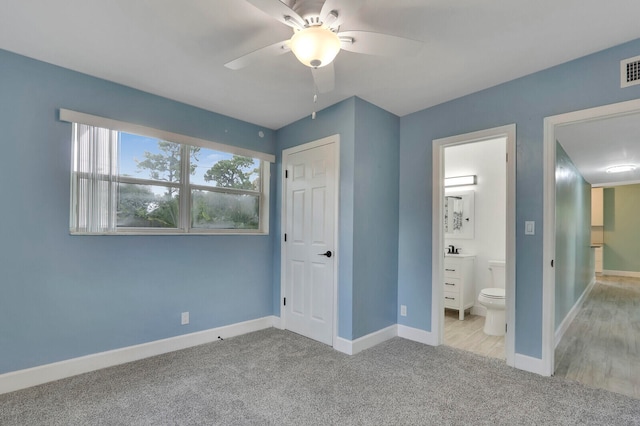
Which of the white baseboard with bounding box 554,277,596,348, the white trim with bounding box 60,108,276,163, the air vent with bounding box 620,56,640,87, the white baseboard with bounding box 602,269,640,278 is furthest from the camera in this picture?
the white baseboard with bounding box 602,269,640,278

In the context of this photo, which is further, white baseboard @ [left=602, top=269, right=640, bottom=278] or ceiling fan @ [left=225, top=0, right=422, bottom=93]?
white baseboard @ [left=602, top=269, right=640, bottom=278]

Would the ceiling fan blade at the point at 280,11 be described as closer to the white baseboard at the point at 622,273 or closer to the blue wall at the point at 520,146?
the blue wall at the point at 520,146

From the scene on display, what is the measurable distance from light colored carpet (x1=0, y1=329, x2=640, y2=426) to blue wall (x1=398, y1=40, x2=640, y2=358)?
0.47m

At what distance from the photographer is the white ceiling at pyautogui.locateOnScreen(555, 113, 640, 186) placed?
3.11 m

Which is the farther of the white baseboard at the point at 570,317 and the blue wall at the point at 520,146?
the white baseboard at the point at 570,317

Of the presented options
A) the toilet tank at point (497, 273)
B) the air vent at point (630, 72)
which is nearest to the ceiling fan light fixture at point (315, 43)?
the air vent at point (630, 72)

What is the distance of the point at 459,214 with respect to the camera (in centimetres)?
461

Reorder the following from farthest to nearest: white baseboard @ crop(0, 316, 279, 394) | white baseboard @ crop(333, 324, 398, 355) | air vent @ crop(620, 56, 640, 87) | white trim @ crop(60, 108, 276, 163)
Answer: white baseboard @ crop(333, 324, 398, 355) → white trim @ crop(60, 108, 276, 163) → white baseboard @ crop(0, 316, 279, 394) → air vent @ crop(620, 56, 640, 87)

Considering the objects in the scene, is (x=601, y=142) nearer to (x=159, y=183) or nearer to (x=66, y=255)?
(x=159, y=183)

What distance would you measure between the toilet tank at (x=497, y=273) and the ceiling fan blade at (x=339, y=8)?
370cm

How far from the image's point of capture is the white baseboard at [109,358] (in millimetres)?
2252

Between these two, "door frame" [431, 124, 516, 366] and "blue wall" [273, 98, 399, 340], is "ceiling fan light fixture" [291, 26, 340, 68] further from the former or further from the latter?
"door frame" [431, 124, 516, 366]

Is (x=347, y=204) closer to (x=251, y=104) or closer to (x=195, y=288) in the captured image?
(x=251, y=104)

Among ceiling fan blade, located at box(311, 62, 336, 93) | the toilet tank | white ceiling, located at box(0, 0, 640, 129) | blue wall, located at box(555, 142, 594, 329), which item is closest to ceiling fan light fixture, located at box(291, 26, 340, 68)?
white ceiling, located at box(0, 0, 640, 129)
